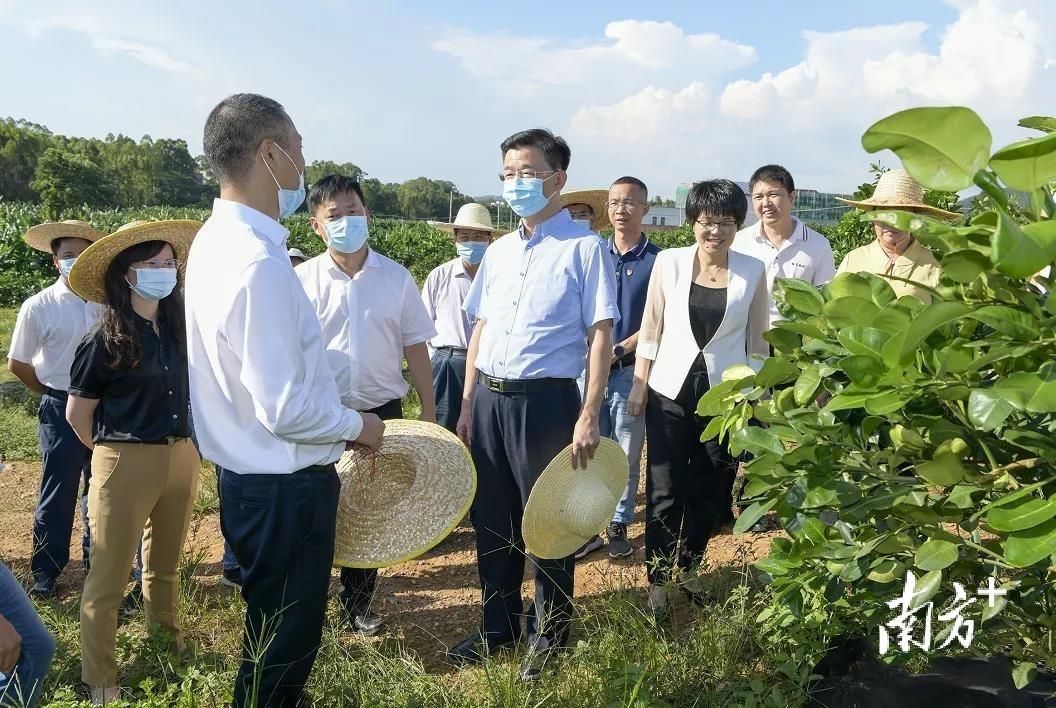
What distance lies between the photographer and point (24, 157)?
3231 inches

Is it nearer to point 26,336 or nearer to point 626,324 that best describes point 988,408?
point 626,324

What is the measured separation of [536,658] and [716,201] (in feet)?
6.48

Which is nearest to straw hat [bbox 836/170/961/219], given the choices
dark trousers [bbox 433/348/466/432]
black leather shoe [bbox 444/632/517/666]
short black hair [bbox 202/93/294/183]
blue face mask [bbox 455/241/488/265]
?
blue face mask [bbox 455/241/488/265]

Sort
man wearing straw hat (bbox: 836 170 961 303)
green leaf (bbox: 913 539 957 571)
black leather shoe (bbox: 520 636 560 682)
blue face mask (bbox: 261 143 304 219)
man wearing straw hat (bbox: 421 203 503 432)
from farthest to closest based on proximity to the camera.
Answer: man wearing straw hat (bbox: 421 203 503 432) → man wearing straw hat (bbox: 836 170 961 303) → black leather shoe (bbox: 520 636 560 682) → blue face mask (bbox: 261 143 304 219) → green leaf (bbox: 913 539 957 571)

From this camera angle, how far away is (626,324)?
4570mm

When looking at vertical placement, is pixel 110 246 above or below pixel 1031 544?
above

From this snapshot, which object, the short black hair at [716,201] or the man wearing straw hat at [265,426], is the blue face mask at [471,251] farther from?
the man wearing straw hat at [265,426]

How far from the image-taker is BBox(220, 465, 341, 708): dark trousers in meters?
2.16

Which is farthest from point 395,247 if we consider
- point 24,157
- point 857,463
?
point 24,157

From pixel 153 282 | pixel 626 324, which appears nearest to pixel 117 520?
pixel 153 282

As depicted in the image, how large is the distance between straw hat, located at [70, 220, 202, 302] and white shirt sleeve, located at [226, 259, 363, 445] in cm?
117

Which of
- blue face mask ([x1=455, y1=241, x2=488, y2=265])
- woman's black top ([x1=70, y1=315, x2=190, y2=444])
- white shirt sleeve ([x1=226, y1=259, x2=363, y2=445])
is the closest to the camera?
white shirt sleeve ([x1=226, y1=259, x2=363, y2=445])

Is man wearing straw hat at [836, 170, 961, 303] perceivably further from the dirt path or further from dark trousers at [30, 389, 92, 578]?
dark trousers at [30, 389, 92, 578]

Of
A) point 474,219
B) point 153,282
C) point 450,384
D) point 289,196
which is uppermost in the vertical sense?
point 474,219
